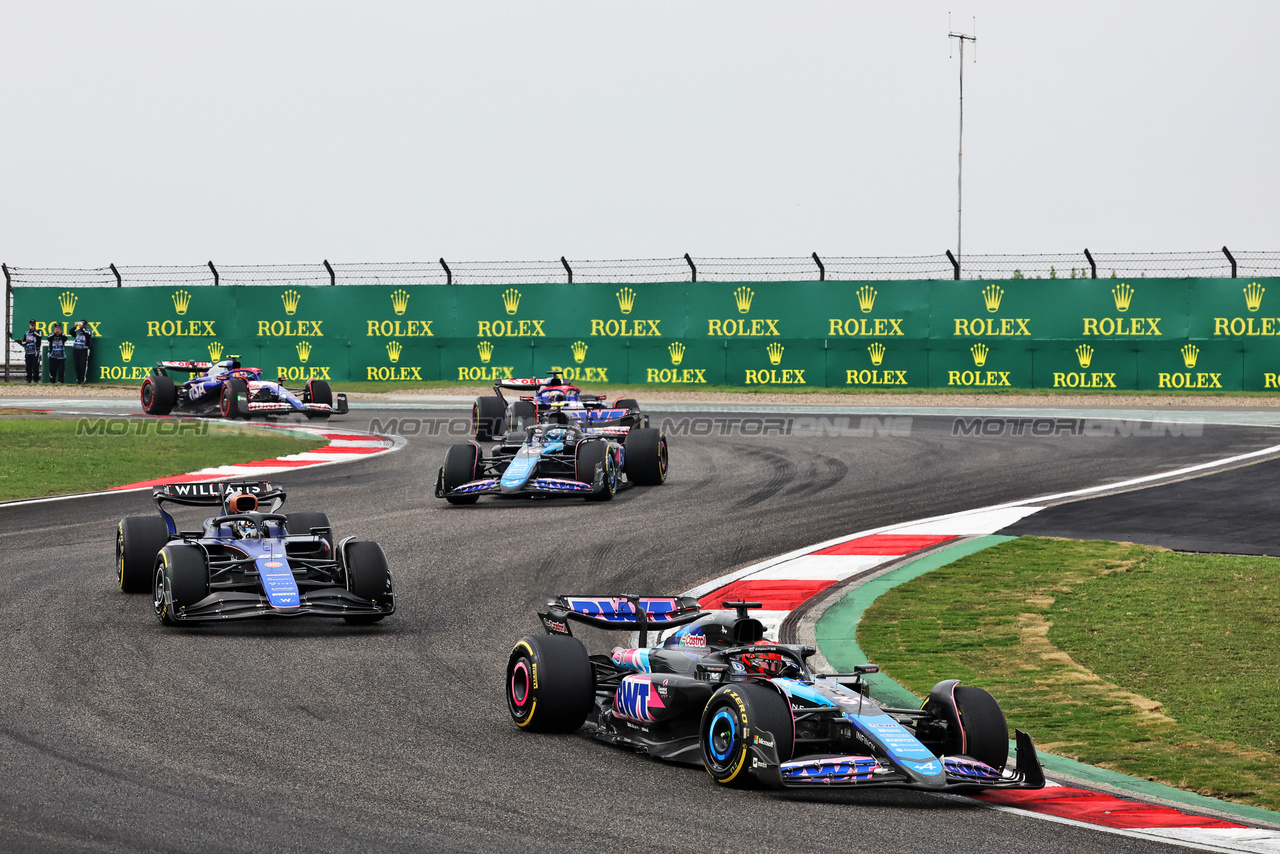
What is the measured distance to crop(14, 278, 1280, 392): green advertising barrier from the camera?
3512cm

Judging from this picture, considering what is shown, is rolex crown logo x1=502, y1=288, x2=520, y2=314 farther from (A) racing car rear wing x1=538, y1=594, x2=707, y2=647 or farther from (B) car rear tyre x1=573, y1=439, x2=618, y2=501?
(A) racing car rear wing x1=538, y1=594, x2=707, y2=647

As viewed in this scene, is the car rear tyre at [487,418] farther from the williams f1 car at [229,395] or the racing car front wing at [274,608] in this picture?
the racing car front wing at [274,608]

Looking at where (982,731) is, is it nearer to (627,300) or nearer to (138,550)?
(138,550)

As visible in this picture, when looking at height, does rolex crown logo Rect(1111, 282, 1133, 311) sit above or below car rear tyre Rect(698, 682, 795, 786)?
above

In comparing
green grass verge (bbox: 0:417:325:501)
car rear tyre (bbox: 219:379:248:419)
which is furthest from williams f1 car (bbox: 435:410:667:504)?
car rear tyre (bbox: 219:379:248:419)

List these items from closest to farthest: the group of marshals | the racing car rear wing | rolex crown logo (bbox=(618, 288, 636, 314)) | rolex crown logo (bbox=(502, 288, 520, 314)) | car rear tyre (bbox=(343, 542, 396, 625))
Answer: the racing car rear wing < car rear tyre (bbox=(343, 542, 396, 625)) < rolex crown logo (bbox=(618, 288, 636, 314)) < rolex crown logo (bbox=(502, 288, 520, 314)) < the group of marshals

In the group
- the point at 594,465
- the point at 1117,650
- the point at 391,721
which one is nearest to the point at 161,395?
the point at 594,465

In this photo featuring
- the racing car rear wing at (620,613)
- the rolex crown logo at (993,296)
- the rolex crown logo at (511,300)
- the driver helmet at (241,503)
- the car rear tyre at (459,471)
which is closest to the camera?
the racing car rear wing at (620,613)

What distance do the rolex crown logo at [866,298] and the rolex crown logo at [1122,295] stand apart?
552 centimetres

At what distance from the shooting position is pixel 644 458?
19.4 meters

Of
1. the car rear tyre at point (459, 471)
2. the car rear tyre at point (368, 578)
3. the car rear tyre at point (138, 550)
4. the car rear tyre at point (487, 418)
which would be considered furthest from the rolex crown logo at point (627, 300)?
the car rear tyre at point (368, 578)

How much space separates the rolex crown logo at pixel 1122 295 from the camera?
35.4m

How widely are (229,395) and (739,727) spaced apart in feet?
80.8

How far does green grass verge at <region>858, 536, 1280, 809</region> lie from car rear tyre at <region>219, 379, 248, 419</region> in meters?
19.1
